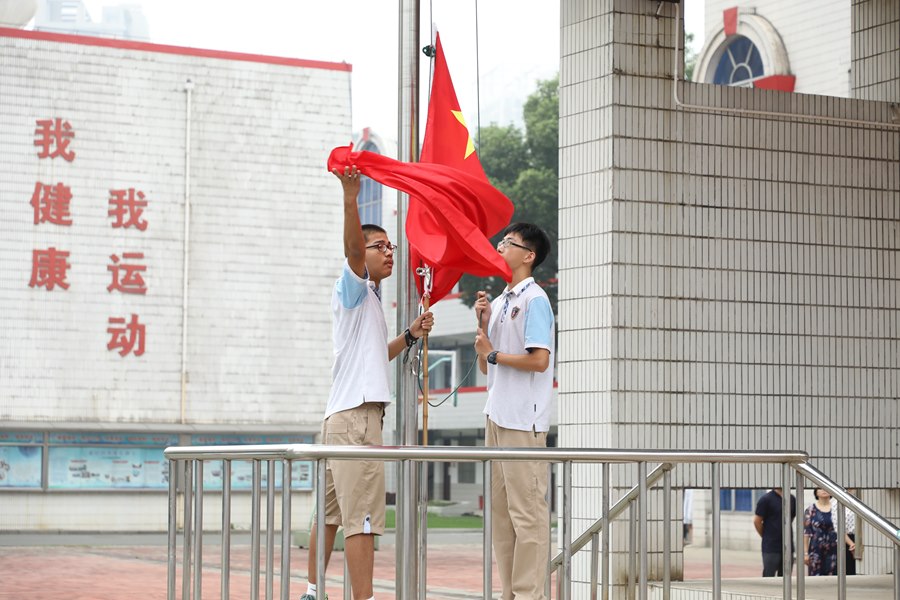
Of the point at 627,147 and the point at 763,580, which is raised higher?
the point at 627,147

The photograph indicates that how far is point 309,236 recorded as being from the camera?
27.6 metres

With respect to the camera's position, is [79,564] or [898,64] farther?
[79,564]

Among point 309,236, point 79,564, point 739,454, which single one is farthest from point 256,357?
point 739,454

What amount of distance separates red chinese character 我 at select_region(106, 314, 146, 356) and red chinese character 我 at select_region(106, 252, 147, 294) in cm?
53

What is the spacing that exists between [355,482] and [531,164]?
3148cm

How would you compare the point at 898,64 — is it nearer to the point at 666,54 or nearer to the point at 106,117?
the point at 666,54

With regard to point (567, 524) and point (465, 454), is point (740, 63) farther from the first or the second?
point (465, 454)

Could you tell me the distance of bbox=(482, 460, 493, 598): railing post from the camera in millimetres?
5016

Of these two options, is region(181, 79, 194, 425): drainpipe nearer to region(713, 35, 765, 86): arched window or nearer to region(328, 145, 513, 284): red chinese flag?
region(713, 35, 765, 86): arched window

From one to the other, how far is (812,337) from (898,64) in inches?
90.9

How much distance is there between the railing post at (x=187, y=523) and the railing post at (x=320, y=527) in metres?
0.67

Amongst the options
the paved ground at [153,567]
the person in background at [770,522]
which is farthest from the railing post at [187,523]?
the person in background at [770,522]

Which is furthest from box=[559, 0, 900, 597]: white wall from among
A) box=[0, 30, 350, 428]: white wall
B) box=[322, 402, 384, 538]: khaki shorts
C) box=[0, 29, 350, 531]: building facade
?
box=[0, 30, 350, 428]: white wall

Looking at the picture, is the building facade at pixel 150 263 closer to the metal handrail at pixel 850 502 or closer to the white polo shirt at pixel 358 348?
the white polo shirt at pixel 358 348
